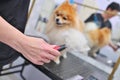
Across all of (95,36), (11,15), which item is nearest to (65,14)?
(95,36)

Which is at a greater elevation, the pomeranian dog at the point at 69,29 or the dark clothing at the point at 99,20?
the dark clothing at the point at 99,20

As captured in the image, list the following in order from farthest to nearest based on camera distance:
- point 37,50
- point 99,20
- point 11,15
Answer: point 99,20 → point 11,15 → point 37,50

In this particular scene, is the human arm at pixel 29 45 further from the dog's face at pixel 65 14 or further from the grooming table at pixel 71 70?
the dog's face at pixel 65 14

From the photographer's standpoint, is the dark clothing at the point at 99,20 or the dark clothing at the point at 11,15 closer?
the dark clothing at the point at 11,15

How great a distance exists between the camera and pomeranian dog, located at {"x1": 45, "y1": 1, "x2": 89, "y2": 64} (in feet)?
3.60

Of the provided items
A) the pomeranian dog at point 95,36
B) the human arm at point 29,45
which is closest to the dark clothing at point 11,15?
the human arm at point 29,45

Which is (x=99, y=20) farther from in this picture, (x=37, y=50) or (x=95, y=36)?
(x=37, y=50)

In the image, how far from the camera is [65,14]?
1089 mm

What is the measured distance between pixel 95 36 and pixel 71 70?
206 mm

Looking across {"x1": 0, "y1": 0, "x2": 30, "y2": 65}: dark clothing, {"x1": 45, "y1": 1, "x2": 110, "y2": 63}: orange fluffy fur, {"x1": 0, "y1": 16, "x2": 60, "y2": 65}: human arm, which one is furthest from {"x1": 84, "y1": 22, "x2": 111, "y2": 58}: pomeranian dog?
{"x1": 0, "y1": 16, "x2": 60, "y2": 65}: human arm

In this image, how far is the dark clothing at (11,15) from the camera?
0.72 meters

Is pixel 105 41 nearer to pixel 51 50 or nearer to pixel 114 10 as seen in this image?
pixel 114 10

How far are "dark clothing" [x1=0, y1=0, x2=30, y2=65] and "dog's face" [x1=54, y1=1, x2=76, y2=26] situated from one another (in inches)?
12.4

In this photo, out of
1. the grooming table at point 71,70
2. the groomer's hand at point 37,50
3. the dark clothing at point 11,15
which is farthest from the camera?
the grooming table at point 71,70
